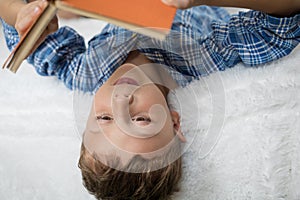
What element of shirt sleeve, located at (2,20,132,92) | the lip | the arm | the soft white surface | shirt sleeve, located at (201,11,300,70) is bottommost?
the soft white surface

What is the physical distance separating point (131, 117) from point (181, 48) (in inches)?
7.9

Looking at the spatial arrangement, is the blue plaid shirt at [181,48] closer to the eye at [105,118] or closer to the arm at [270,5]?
the arm at [270,5]

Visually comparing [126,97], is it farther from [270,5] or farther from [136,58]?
[270,5]

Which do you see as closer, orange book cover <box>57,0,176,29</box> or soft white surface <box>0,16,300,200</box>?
orange book cover <box>57,0,176,29</box>

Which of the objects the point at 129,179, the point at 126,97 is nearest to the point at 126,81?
the point at 126,97

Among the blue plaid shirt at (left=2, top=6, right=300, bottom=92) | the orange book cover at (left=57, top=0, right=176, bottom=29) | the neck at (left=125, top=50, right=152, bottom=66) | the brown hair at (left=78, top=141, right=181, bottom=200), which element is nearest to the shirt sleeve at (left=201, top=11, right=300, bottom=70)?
the blue plaid shirt at (left=2, top=6, right=300, bottom=92)

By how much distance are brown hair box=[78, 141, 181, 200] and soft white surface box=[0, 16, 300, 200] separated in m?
0.06

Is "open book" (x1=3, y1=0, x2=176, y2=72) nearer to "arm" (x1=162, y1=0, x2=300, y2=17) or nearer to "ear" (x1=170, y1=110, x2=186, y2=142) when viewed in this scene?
"arm" (x1=162, y1=0, x2=300, y2=17)

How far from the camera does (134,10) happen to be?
47 centimetres

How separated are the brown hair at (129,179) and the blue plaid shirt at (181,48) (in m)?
0.20

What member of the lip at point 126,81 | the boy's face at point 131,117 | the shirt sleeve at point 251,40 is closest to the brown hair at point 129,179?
the boy's face at point 131,117

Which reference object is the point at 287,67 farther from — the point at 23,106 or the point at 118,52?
the point at 23,106

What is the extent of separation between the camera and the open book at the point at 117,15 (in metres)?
0.43

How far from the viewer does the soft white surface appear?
79 centimetres
